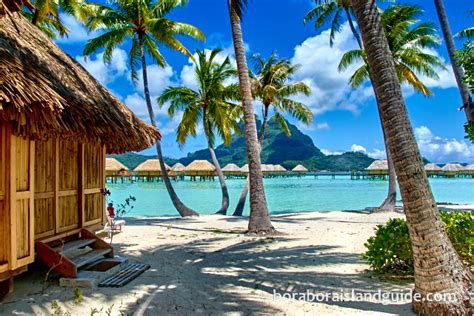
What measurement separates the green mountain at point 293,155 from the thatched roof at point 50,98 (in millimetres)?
96142

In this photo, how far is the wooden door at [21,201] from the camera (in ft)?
14.2

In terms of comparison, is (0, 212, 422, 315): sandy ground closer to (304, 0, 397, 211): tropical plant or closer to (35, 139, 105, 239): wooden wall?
(35, 139, 105, 239): wooden wall

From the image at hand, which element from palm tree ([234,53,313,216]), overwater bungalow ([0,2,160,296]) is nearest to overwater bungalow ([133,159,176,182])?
palm tree ([234,53,313,216])

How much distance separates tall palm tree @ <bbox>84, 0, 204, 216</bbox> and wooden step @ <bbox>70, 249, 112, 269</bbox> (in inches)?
313

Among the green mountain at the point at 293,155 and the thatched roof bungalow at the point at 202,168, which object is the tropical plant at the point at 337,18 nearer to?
the thatched roof bungalow at the point at 202,168

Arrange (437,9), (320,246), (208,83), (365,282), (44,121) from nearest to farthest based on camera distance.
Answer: (44,121)
(365,282)
(320,246)
(437,9)
(208,83)

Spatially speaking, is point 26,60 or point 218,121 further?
point 218,121

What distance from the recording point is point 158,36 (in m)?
14.1

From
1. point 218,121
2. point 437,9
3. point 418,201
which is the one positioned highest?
point 437,9

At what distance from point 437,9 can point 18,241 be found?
999 cm

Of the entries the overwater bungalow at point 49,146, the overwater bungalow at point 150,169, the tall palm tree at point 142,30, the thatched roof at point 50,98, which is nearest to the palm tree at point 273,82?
the tall palm tree at point 142,30

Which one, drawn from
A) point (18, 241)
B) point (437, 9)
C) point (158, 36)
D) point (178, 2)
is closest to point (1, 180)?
point (18, 241)

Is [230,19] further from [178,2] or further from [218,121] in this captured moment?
[218,121]

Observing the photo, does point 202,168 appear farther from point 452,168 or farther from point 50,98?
point 50,98
